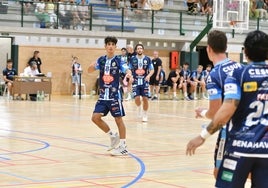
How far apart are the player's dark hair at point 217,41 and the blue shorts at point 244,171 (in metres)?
1.09

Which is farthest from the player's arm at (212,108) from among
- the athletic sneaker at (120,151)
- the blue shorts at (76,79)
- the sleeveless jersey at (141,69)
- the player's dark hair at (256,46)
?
the blue shorts at (76,79)

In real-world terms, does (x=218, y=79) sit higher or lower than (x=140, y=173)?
higher

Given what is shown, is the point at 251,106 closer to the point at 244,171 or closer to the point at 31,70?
the point at 244,171

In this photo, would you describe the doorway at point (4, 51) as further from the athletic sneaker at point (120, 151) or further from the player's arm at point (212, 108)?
the player's arm at point (212, 108)

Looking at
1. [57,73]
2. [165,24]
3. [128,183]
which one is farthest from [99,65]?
[165,24]

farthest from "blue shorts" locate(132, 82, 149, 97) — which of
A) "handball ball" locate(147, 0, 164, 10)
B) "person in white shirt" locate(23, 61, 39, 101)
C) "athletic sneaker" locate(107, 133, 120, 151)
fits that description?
"handball ball" locate(147, 0, 164, 10)

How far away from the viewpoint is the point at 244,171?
5.30 metres

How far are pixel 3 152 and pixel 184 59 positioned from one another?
25886 millimetres

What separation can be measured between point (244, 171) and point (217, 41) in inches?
50.5

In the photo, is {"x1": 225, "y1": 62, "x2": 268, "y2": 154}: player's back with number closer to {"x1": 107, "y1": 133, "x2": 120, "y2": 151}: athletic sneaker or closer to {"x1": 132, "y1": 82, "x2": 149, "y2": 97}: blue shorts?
{"x1": 107, "y1": 133, "x2": 120, "y2": 151}: athletic sneaker

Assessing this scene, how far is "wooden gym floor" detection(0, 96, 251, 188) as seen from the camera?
9.18 m

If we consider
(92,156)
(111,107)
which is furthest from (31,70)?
(92,156)

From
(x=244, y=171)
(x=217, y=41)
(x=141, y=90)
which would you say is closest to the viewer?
(x=244, y=171)

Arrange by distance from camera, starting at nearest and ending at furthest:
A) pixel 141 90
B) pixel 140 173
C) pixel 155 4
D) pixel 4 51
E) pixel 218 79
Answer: pixel 218 79 → pixel 140 173 → pixel 141 90 → pixel 4 51 → pixel 155 4
